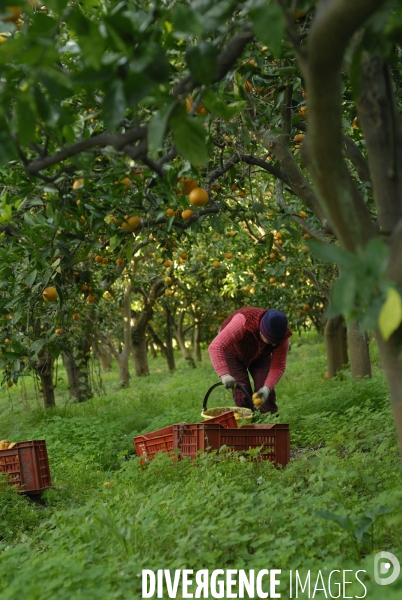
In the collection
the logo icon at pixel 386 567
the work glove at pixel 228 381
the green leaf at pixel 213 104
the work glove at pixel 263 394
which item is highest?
the green leaf at pixel 213 104

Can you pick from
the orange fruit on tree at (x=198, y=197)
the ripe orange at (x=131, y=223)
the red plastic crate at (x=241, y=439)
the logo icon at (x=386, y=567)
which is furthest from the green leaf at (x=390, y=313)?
the red plastic crate at (x=241, y=439)

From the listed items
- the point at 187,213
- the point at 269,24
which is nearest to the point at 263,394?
the point at 187,213

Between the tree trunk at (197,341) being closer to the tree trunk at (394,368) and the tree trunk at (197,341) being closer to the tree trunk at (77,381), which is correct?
the tree trunk at (77,381)

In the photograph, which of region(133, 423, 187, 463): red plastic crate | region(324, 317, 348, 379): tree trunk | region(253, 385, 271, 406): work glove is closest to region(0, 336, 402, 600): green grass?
region(133, 423, 187, 463): red plastic crate

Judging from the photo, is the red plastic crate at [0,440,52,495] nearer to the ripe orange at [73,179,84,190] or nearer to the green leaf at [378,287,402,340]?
the ripe orange at [73,179,84,190]

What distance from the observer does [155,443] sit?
19.5 feet

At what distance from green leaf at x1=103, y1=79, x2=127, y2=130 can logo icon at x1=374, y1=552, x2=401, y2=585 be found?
184 cm

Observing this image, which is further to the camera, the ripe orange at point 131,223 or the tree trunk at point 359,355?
the tree trunk at point 359,355

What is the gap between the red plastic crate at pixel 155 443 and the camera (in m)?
5.76

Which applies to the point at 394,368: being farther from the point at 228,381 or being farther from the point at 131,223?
the point at 228,381

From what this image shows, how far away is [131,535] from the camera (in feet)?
11.8

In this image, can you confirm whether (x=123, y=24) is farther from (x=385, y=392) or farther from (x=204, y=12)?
(x=385, y=392)

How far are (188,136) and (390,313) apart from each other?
3.12 feet

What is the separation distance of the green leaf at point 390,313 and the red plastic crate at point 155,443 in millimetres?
3987
